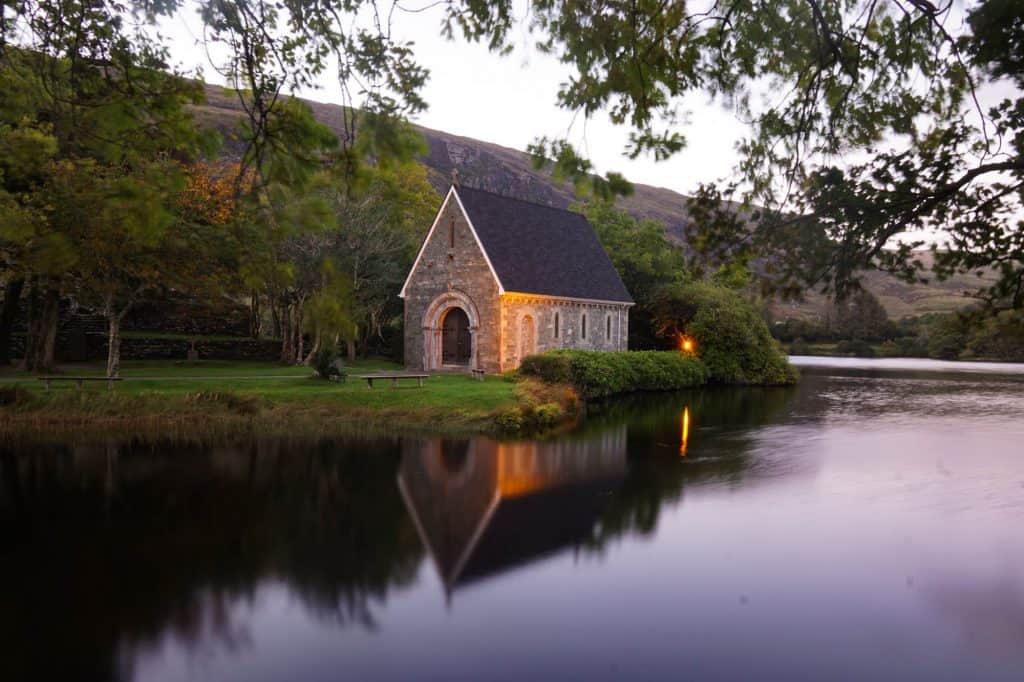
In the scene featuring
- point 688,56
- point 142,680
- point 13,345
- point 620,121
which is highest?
point 688,56

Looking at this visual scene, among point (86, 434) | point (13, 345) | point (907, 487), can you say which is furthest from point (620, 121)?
point (13, 345)

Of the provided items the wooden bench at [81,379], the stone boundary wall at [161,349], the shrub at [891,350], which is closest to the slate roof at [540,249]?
the stone boundary wall at [161,349]

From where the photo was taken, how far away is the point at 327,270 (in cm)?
469

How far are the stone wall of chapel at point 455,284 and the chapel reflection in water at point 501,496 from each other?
11838 millimetres

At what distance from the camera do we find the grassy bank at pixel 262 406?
69.8 ft

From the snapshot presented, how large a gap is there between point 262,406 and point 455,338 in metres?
14.4

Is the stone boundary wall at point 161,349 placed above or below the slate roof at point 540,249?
below

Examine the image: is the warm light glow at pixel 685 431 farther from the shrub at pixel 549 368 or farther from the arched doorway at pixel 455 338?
the arched doorway at pixel 455 338

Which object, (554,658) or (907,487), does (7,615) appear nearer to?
(554,658)

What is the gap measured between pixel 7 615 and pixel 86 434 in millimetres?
12672

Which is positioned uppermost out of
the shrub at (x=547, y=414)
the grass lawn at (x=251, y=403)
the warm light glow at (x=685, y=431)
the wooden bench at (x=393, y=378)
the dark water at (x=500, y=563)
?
the wooden bench at (x=393, y=378)

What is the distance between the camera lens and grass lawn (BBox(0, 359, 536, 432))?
21.4 metres

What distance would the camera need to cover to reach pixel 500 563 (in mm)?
11742

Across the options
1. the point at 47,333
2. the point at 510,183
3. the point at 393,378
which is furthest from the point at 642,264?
the point at 510,183
